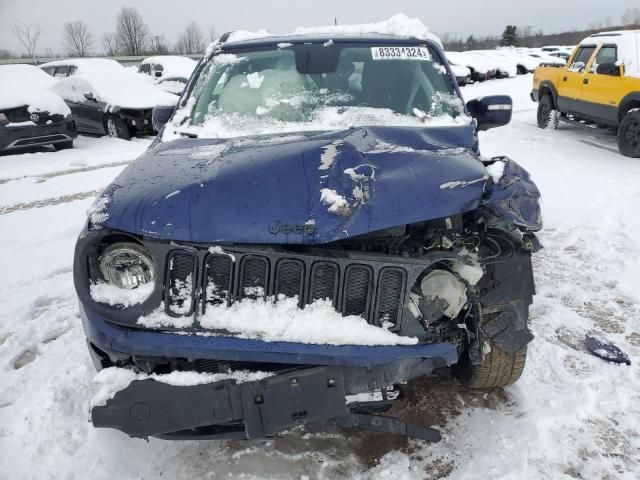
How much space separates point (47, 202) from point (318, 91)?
470cm

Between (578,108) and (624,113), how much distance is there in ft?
4.20

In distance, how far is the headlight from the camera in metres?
2.07

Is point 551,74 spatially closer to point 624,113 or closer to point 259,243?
point 624,113

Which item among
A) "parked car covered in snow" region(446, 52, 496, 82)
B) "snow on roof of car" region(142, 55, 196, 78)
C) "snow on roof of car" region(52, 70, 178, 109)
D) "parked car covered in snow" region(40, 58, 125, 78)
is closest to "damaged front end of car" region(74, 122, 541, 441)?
"snow on roof of car" region(52, 70, 178, 109)

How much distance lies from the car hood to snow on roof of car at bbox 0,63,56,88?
9.67 metres

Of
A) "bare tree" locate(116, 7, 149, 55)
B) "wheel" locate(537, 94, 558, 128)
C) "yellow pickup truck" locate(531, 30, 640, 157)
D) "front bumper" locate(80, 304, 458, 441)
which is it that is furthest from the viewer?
"bare tree" locate(116, 7, 149, 55)

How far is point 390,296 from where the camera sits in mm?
2053

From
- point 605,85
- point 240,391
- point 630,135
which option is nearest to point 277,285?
point 240,391

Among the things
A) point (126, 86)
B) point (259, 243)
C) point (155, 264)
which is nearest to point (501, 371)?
point (259, 243)

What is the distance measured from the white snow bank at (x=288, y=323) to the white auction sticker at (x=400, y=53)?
2135 millimetres

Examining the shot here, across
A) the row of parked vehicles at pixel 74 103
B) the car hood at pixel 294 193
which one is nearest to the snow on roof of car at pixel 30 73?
the row of parked vehicles at pixel 74 103

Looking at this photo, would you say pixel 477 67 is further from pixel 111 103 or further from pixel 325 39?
pixel 325 39

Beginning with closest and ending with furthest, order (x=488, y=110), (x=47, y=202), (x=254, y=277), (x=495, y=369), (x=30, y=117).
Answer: (x=254, y=277) < (x=495, y=369) < (x=488, y=110) < (x=47, y=202) < (x=30, y=117)

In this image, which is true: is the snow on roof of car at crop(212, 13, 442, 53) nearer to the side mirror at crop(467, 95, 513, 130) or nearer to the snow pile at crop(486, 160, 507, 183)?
the side mirror at crop(467, 95, 513, 130)
